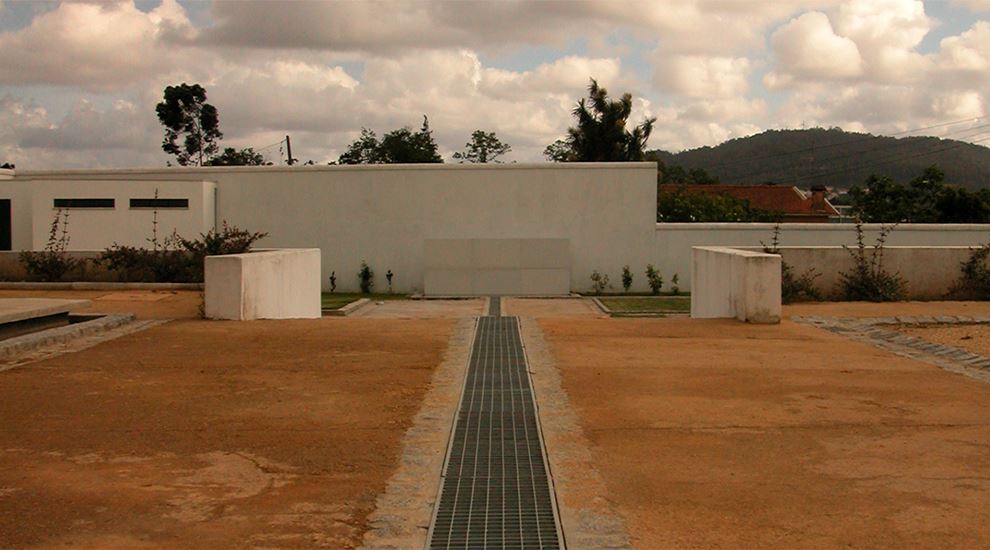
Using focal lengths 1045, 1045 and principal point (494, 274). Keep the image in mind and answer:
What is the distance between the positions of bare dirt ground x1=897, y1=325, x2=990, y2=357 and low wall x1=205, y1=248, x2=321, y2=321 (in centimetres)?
888

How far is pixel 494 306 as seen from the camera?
27109 mm

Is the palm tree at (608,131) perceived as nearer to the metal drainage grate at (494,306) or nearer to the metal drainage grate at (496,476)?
the metal drainage grate at (494,306)

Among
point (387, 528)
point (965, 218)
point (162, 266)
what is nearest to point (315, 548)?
point (387, 528)

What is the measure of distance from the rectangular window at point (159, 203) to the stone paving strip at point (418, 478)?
23831mm

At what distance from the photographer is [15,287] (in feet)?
65.8

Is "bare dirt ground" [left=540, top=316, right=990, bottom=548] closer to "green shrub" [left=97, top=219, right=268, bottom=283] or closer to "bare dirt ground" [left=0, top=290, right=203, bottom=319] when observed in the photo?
"bare dirt ground" [left=0, top=290, right=203, bottom=319]

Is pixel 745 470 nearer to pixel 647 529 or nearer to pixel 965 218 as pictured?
pixel 647 529

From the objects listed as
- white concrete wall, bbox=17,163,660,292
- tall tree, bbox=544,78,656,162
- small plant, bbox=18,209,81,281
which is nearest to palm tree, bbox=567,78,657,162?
tall tree, bbox=544,78,656,162

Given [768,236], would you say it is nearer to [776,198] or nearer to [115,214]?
[115,214]

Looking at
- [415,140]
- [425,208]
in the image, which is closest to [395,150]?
[415,140]

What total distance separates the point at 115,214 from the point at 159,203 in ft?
4.29

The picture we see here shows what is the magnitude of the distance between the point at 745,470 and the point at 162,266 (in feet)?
54.4

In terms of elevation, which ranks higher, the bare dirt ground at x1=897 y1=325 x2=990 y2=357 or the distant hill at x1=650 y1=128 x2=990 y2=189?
the distant hill at x1=650 y1=128 x2=990 y2=189

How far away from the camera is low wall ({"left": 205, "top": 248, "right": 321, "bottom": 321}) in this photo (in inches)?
559
